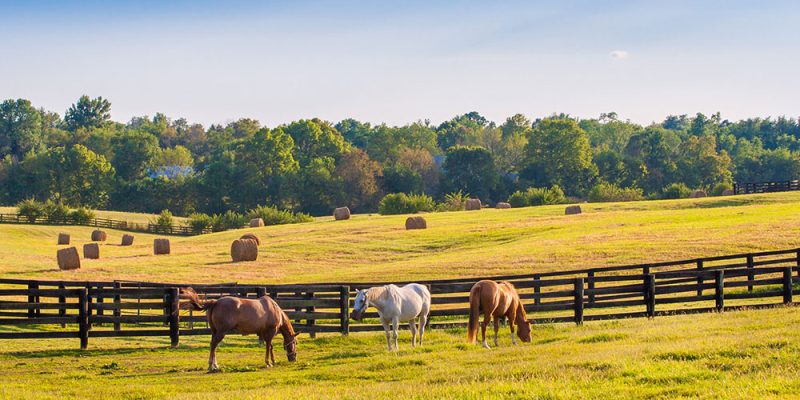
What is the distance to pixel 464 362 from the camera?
51.4 ft

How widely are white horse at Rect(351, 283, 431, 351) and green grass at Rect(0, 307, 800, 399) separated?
640 millimetres

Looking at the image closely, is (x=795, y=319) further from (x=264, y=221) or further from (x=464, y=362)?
(x=264, y=221)

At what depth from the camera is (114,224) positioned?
287 ft

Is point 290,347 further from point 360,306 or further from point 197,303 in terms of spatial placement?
point 197,303

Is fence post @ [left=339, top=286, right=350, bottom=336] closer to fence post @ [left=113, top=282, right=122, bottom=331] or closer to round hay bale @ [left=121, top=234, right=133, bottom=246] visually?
fence post @ [left=113, top=282, right=122, bottom=331]

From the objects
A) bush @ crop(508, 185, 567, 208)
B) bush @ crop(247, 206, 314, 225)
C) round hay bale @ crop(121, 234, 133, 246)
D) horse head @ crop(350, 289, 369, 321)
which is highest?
bush @ crop(508, 185, 567, 208)

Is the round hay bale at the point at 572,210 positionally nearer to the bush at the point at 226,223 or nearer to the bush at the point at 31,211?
the bush at the point at 226,223

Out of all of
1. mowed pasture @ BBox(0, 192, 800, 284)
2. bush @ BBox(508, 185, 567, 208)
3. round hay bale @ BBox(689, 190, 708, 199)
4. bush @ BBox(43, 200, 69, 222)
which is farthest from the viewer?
bush @ BBox(508, 185, 567, 208)

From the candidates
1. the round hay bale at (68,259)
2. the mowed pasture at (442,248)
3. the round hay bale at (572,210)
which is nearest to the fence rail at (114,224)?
the mowed pasture at (442,248)

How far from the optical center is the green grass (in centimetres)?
1252

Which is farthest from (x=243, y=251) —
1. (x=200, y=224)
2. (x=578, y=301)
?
(x=200, y=224)

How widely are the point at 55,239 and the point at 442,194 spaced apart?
63193mm

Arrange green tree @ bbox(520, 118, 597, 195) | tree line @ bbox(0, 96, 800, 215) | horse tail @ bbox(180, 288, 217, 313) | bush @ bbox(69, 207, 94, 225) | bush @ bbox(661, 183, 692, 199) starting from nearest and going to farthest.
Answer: horse tail @ bbox(180, 288, 217, 313) < bush @ bbox(69, 207, 94, 225) < bush @ bbox(661, 183, 692, 199) < tree line @ bbox(0, 96, 800, 215) < green tree @ bbox(520, 118, 597, 195)

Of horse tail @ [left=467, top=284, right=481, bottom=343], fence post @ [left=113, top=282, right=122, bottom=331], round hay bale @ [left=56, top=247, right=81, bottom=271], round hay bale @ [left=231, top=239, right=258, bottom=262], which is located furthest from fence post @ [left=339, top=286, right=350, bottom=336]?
round hay bale @ [left=231, top=239, right=258, bottom=262]
